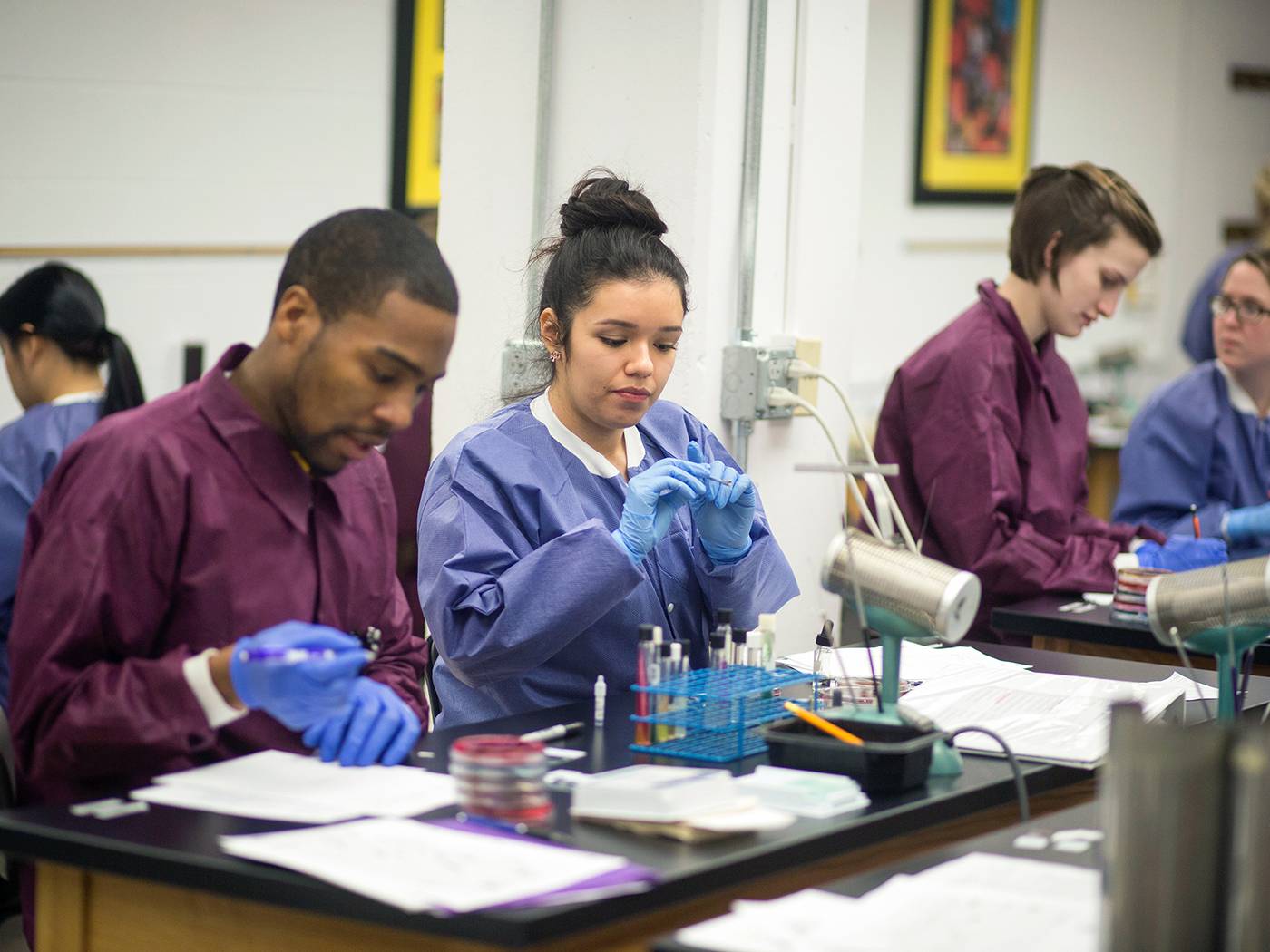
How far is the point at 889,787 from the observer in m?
1.77

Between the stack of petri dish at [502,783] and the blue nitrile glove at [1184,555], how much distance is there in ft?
6.10

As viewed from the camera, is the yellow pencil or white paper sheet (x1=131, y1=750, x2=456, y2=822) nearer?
white paper sheet (x1=131, y1=750, x2=456, y2=822)

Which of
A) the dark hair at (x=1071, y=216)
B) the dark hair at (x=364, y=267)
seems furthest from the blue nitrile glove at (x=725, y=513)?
the dark hair at (x=1071, y=216)

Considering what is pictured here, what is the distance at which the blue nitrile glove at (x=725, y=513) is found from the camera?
2.36m

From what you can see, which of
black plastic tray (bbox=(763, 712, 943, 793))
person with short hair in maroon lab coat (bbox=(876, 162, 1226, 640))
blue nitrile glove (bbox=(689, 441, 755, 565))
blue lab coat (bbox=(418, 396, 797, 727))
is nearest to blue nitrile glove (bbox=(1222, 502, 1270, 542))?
person with short hair in maroon lab coat (bbox=(876, 162, 1226, 640))

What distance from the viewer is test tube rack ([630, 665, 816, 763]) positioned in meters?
1.91

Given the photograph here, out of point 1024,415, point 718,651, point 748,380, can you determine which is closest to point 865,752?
point 718,651

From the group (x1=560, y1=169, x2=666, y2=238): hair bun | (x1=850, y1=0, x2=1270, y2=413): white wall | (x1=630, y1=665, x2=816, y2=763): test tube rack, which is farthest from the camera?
(x1=850, y1=0, x2=1270, y2=413): white wall

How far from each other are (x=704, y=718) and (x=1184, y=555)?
1.60 meters

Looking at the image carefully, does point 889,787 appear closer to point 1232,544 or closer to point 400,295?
point 400,295

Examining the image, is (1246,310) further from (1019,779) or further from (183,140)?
(183,140)

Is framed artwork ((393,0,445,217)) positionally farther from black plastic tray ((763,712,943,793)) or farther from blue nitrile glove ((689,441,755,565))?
black plastic tray ((763,712,943,793))

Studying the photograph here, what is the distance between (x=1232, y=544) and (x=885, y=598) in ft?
6.60

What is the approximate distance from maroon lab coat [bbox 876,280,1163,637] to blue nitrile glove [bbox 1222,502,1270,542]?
153 millimetres
